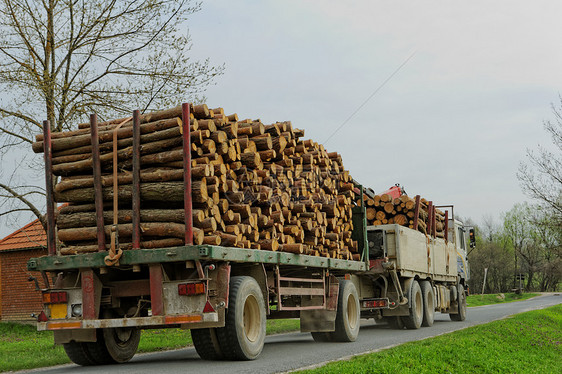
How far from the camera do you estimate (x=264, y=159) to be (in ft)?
37.0

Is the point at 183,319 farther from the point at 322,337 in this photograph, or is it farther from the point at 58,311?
the point at 322,337

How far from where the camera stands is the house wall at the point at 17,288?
27.0 m

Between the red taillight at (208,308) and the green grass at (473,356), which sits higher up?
the red taillight at (208,308)

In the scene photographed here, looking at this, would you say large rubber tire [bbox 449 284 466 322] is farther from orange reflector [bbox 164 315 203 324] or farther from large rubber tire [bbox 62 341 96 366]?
orange reflector [bbox 164 315 203 324]

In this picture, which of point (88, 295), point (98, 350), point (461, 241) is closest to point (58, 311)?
point (88, 295)

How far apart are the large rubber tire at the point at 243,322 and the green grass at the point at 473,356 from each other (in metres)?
1.35

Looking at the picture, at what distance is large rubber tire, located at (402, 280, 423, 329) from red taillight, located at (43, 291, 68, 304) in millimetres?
9986

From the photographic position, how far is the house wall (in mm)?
26969

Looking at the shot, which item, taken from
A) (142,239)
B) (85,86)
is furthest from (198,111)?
(85,86)

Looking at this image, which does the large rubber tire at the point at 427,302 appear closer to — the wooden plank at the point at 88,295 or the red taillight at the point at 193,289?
the red taillight at the point at 193,289

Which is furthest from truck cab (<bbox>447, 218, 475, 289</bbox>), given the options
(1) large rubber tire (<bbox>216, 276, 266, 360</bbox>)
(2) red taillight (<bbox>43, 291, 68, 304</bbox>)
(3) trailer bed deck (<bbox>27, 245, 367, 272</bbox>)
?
(2) red taillight (<bbox>43, 291, 68, 304</bbox>)

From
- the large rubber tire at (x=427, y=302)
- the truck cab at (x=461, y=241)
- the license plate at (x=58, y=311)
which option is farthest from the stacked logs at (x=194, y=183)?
Result: the truck cab at (x=461, y=241)

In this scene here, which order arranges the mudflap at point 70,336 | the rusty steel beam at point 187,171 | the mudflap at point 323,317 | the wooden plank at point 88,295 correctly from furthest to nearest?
the mudflap at point 323,317 < the mudflap at point 70,336 < the wooden plank at point 88,295 < the rusty steel beam at point 187,171

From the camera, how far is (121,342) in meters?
10.5
